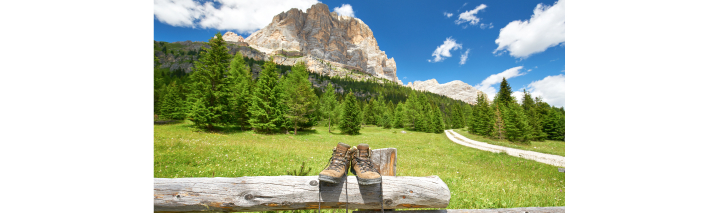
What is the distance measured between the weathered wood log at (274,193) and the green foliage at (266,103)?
784 inches

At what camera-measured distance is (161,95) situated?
27.6 m

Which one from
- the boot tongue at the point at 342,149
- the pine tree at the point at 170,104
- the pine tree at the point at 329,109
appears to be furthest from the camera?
the pine tree at the point at 329,109

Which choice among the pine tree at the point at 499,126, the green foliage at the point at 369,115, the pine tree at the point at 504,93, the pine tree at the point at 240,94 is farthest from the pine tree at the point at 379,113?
the pine tree at the point at 240,94

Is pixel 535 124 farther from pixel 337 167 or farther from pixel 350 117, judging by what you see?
pixel 337 167

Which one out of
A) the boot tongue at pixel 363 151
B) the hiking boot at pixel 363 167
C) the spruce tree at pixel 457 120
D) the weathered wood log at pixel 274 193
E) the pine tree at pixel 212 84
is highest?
the pine tree at pixel 212 84

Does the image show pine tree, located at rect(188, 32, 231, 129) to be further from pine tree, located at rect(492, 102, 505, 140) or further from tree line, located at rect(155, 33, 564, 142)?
pine tree, located at rect(492, 102, 505, 140)

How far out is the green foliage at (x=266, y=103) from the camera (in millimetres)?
20516

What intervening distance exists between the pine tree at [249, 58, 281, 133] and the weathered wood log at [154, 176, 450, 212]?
19.9 m

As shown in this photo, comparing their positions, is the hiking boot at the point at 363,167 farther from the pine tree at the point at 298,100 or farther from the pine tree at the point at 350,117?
the pine tree at the point at 350,117

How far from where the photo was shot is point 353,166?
221cm

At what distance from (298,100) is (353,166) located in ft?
72.4
